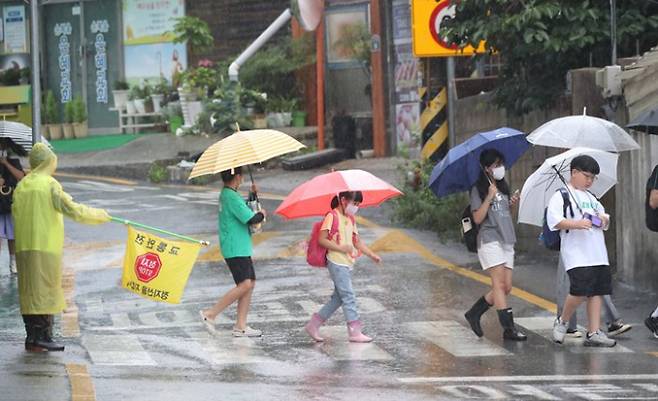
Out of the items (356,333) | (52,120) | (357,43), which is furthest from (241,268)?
(52,120)

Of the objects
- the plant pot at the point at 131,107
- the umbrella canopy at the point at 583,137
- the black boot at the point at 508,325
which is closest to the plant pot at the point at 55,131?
the plant pot at the point at 131,107

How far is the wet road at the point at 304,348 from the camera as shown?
29.0ft

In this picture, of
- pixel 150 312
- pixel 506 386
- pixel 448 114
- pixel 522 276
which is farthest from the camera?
pixel 448 114

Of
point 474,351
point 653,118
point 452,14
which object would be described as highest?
point 452,14

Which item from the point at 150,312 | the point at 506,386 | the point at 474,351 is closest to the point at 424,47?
the point at 150,312

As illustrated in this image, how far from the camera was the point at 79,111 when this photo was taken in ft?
89.4

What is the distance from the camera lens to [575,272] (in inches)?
405

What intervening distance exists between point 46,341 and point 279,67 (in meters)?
14.5

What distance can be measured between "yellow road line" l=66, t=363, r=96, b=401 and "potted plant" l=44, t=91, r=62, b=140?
17907 millimetres

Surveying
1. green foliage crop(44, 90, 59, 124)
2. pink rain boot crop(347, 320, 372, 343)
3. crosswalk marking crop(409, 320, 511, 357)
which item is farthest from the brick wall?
pink rain boot crop(347, 320, 372, 343)

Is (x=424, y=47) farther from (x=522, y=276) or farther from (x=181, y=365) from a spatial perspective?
(x=181, y=365)

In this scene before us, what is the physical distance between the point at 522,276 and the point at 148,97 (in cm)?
1448

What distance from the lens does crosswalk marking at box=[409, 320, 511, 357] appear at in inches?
402

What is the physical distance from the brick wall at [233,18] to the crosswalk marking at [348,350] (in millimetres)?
15860
